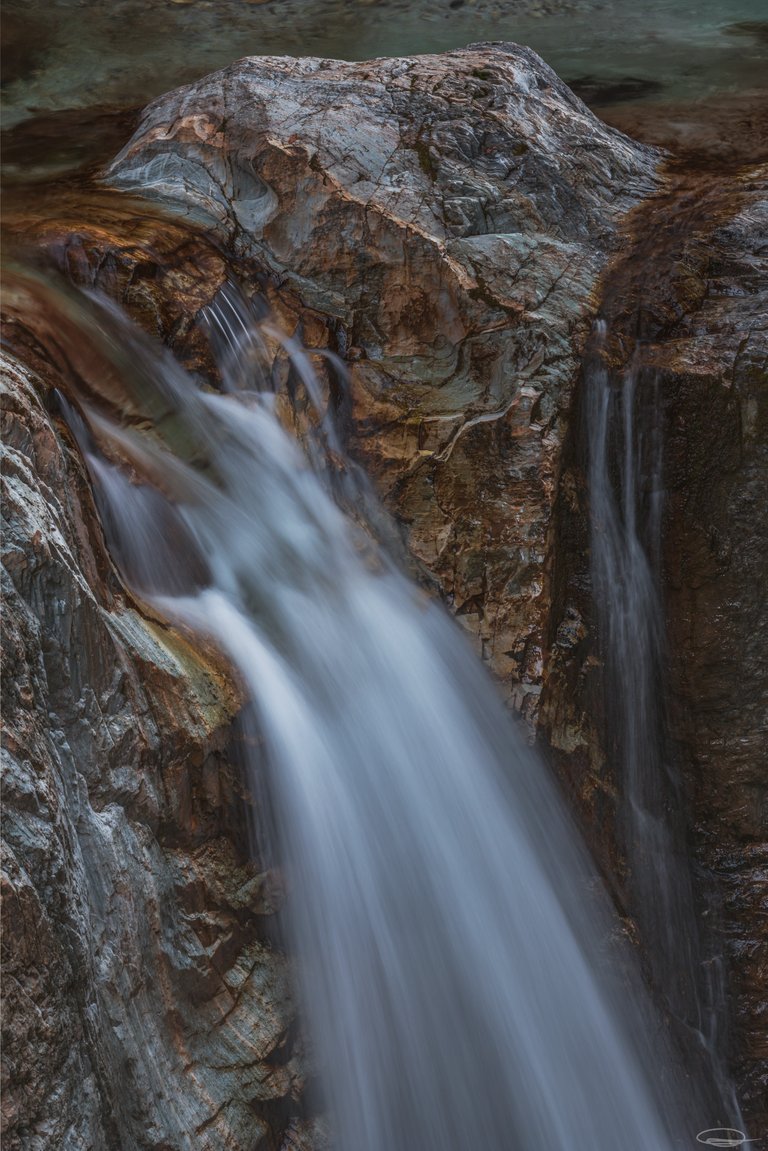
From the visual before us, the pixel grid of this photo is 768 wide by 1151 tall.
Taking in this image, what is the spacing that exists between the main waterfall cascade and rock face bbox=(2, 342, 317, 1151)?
21 centimetres

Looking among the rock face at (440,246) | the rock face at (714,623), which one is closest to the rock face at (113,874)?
the rock face at (440,246)

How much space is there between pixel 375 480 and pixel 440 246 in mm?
1030

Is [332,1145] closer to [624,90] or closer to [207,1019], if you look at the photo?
[207,1019]

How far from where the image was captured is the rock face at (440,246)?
3930mm

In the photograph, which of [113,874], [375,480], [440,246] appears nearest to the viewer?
[113,874]

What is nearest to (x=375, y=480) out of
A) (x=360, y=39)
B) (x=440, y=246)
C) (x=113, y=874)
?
→ (x=440, y=246)

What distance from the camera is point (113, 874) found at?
8.39 feet

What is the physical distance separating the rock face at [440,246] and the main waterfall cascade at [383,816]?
0.82 ft

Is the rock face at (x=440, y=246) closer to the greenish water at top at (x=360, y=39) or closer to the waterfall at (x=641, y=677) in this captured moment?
the waterfall at (x=641, y=677)

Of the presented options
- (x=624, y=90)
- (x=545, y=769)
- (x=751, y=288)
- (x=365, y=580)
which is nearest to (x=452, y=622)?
(x=365, y=580)

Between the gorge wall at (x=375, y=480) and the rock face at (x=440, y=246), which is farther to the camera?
the rock face at (x=440, y=246)

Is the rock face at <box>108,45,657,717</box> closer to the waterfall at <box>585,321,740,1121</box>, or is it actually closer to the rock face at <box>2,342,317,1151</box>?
the waterfall at <box>585,321,740,1121</box>

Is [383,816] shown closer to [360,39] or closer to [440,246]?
[440,246]

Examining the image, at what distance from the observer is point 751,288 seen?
14.3 feet
